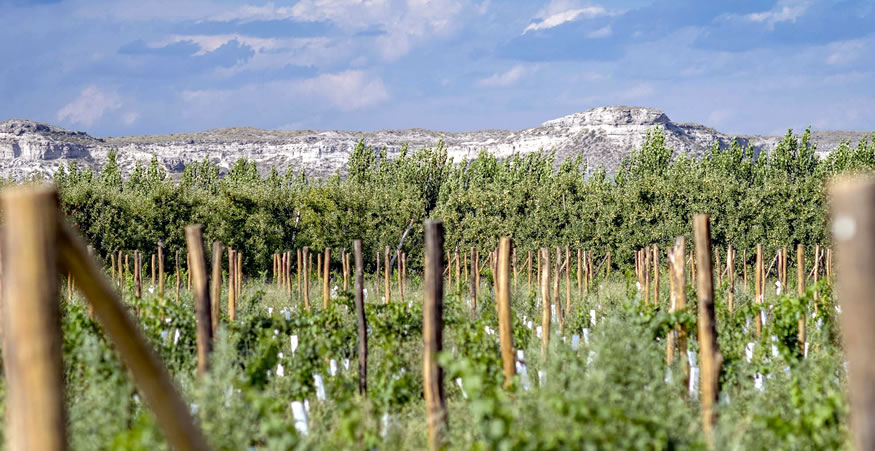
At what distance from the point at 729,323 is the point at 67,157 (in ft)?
438

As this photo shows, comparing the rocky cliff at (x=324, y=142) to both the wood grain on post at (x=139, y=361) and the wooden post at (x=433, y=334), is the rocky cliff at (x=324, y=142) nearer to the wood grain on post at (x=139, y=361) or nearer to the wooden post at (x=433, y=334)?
the wooden post at (x=433, y=334)

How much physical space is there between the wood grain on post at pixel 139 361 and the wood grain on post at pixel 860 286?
2.08 m

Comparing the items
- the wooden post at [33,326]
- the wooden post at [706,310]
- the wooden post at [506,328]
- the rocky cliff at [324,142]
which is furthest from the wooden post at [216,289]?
the rocky cliff at [324,142]

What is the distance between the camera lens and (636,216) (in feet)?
80.3

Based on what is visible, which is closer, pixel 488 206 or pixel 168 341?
pixel 168 341

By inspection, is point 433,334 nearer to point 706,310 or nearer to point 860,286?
point 706,310

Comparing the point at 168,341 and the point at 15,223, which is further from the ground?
the point at 15,223

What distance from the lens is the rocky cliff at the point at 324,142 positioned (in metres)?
120

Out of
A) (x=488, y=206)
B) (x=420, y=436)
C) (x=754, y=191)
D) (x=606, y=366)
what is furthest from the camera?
(x=488, y=206)

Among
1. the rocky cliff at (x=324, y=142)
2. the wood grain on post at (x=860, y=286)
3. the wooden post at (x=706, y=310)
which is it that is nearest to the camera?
the wood grain on post at (x=860, y=286)

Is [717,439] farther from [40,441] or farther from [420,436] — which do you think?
[40,441]

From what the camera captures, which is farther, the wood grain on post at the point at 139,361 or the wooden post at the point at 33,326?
the wood grain on post at the point at 139,361

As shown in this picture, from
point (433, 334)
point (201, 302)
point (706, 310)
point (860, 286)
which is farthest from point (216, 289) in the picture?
point (860, 286)

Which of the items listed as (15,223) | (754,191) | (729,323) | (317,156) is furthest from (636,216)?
(317,156)
